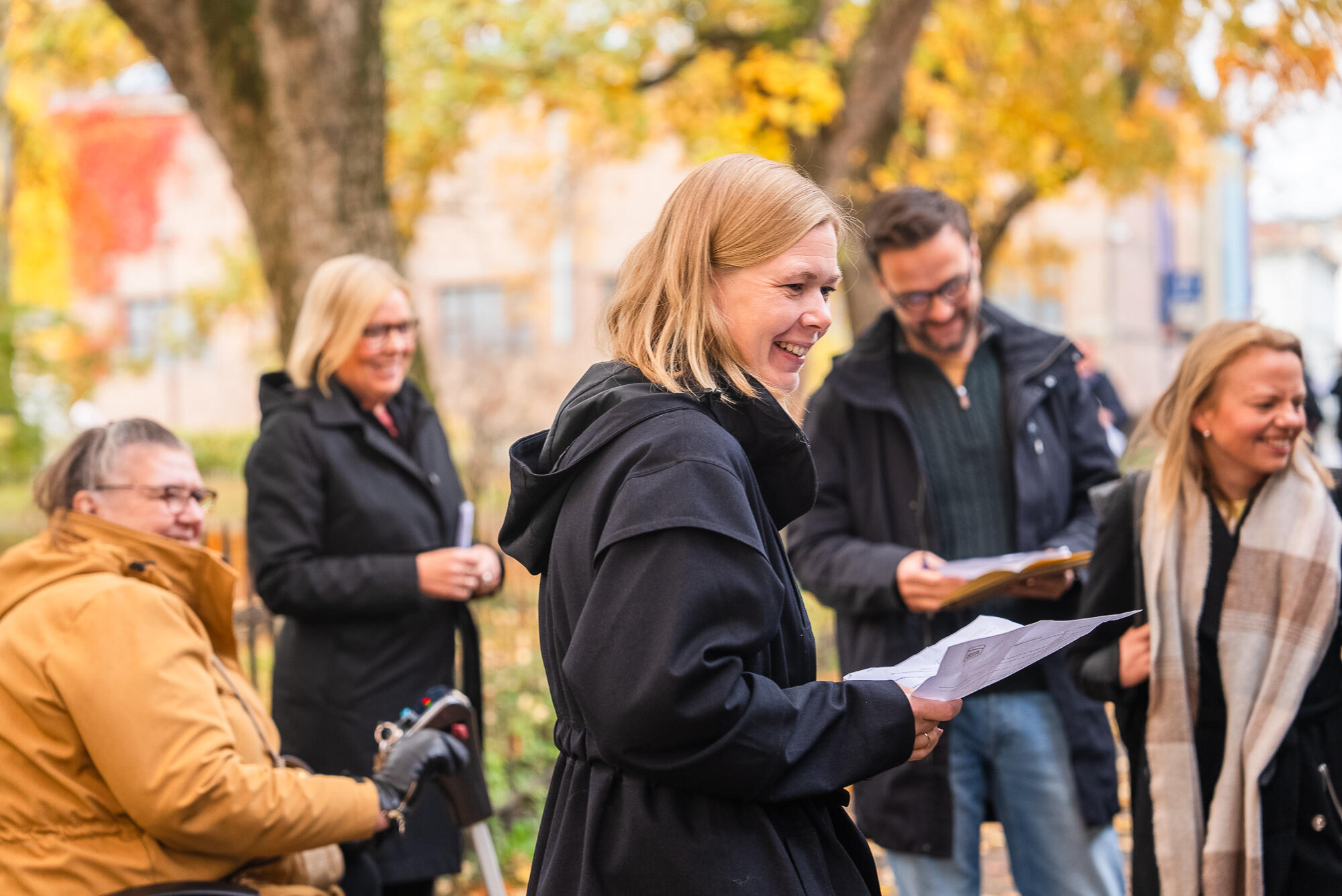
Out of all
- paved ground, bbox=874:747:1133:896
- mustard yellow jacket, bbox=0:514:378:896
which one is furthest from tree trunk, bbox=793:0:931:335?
mustard yellow jacket, bbox=0:514:378:896

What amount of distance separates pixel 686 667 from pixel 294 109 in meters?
4.64

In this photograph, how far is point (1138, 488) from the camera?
3.04 meters

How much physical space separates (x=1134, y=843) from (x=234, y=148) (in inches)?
187

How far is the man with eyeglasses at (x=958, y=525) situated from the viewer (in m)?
3.18

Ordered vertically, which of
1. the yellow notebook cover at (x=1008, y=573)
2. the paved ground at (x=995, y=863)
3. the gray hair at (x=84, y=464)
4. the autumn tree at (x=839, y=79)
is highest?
the autumn tree at (x=839, y=79)

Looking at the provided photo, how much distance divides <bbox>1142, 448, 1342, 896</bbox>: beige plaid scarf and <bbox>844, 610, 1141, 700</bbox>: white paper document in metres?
1.02

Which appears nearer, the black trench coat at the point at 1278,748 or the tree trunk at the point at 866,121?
the black trench coat at the point at 1278,748

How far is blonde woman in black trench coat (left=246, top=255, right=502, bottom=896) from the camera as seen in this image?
3525 mm

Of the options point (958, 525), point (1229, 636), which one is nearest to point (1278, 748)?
point (1229, 636)

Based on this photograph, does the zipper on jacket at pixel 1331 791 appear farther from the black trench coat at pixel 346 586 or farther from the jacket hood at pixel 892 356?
the black trench coat at pixel 346 586

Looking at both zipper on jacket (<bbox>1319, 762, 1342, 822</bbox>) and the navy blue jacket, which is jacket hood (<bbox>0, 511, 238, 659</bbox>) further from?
zipper on jacket (<bbox>1319, 762, 1342, 822</bbox>)

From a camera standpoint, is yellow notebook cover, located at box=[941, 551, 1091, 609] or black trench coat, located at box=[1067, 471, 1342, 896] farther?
yellow notebook cover, located at box=[941, 551, 1091, 609]

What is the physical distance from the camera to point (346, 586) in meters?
3.48

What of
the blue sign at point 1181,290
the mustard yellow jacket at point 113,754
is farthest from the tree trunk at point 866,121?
the blue sign at point 1181,290
